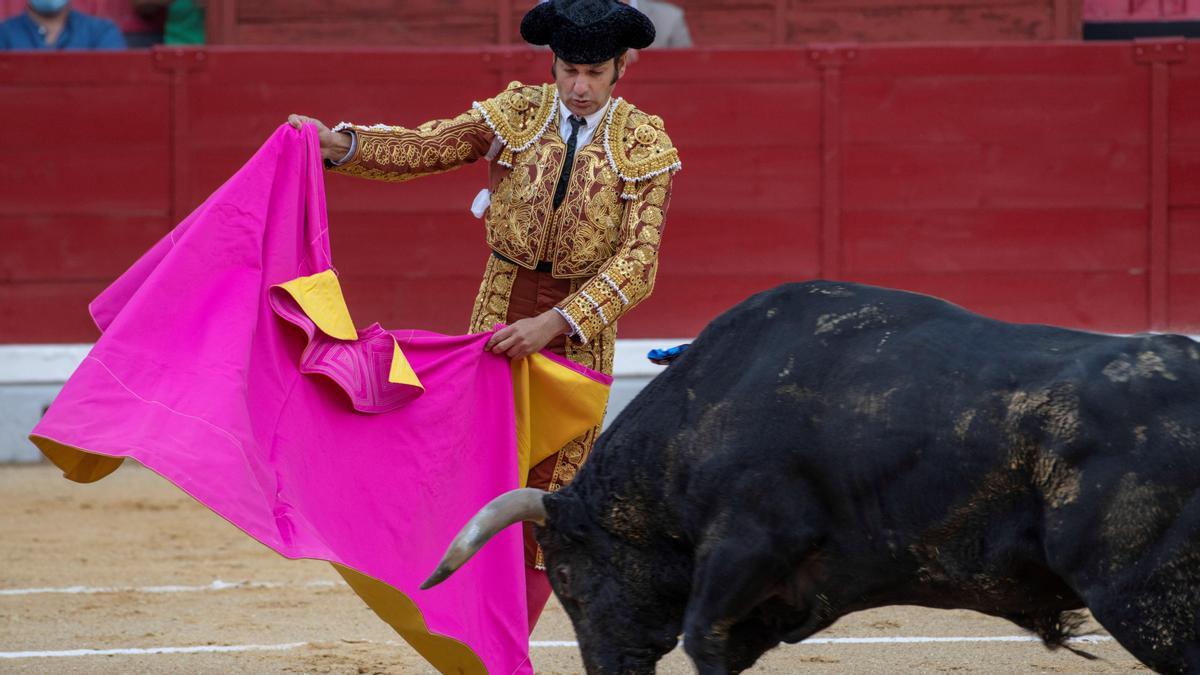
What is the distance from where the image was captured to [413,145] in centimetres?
361

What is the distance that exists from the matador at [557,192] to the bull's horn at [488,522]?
524 millimetres

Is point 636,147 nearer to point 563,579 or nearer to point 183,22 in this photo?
point 563,579

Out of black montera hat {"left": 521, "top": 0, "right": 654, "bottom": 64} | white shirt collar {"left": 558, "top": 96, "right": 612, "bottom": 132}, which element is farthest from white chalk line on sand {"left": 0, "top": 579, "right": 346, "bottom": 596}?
black montera hat {"left": 521, "top": 0, "right": 654, "bottom": 64}

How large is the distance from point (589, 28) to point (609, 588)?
113 cm

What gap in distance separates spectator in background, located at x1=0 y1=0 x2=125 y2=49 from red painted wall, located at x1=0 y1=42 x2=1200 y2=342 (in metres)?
0.24

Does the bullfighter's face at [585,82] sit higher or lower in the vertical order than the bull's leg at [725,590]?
higher

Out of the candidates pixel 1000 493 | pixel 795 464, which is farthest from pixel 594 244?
pixel 1000 493

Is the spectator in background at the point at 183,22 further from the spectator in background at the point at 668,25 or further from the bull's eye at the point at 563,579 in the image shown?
the bull's eye at the point at 563,579

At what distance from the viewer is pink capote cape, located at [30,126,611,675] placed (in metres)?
3.05

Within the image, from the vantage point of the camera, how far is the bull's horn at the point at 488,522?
113 inches

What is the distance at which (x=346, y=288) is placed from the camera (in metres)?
7.11

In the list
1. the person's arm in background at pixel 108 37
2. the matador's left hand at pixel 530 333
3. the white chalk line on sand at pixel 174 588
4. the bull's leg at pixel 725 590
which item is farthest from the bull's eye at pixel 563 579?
the person's arm in background at pixel 108 37

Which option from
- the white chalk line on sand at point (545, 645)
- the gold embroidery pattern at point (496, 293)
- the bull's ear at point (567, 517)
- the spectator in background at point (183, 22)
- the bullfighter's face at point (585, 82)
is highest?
the spectator in background at point (183, 22)

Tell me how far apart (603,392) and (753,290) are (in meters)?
3.62
